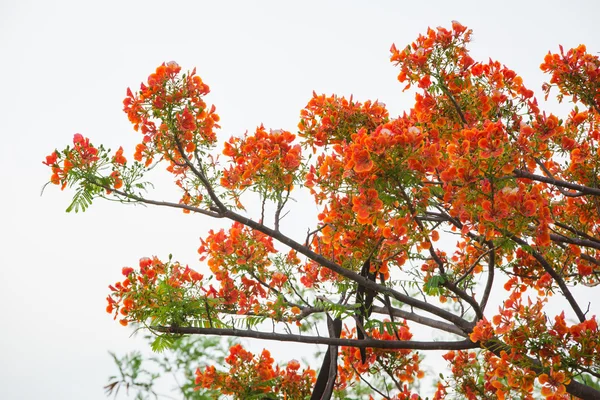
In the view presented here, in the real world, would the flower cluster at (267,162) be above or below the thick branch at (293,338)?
above

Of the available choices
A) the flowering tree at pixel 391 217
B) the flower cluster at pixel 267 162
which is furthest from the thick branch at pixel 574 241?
the flower cluster at pixel 267 162

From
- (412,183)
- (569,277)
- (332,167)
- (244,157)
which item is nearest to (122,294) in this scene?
(244,157)

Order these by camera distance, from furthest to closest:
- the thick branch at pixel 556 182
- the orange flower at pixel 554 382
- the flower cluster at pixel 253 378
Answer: the flower cluster at pixel 253 378 → the thick branch at pixel 556 182 → the orange flower at pixel 554 382

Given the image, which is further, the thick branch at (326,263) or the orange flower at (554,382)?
the thick branch at (326,263)

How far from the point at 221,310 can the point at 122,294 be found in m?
0.61

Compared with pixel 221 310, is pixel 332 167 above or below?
above

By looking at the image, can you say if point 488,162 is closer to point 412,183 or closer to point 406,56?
point 412,183

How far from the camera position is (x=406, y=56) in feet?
12.6

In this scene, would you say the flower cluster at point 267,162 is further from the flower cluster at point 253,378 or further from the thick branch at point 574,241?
the thick branch at point 574,241

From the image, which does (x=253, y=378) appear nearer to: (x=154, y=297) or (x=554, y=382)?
(x=154, y=297)

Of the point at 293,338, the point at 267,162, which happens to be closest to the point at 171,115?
the point at 267,162

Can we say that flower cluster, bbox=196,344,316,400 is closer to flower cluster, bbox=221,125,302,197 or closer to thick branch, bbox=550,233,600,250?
flower cluster, bbox=221,125,302,197

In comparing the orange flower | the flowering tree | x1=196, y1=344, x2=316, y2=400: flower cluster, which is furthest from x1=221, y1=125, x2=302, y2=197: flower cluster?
the orange flower

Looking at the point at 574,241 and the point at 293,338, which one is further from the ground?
the point at 574,241
